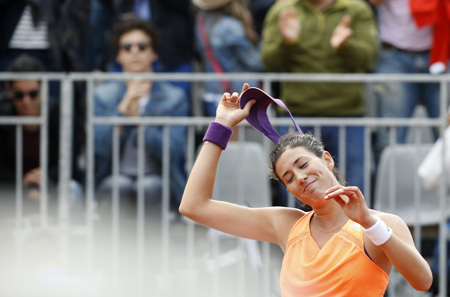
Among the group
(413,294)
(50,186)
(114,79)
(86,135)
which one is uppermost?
(114,79)

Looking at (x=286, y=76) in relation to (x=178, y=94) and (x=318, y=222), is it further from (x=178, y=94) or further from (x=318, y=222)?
(x=318, y=222)

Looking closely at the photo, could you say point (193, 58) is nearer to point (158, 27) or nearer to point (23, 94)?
point (158, 27)

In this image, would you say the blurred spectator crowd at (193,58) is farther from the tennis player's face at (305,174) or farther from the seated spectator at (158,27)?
the tennis player's face at (305,174)

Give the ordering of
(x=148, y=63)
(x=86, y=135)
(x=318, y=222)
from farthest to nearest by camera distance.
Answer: (x=148, y=63), (x=86, y=135), (x=318, y=222)

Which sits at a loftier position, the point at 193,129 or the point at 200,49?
the point at 200,49

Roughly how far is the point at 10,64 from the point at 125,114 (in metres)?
1.41

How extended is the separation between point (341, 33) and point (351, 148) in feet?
3.27

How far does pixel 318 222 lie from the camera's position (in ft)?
10.0

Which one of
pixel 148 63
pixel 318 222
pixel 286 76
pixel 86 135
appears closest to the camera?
pixel 318 222

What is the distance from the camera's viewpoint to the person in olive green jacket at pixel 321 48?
6047 mm

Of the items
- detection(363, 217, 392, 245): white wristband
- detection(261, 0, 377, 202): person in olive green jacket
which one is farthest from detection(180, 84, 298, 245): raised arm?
detection(261, 0, 377, 202): person in olive green jacket

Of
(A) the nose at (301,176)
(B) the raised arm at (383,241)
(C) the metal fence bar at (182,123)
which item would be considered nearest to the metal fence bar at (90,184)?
(C) the metal fence bar at (182,123)

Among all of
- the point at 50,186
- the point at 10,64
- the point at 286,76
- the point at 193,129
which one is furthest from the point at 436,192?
the point at 10,64

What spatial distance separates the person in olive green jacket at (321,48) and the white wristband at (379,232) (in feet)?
11.2
